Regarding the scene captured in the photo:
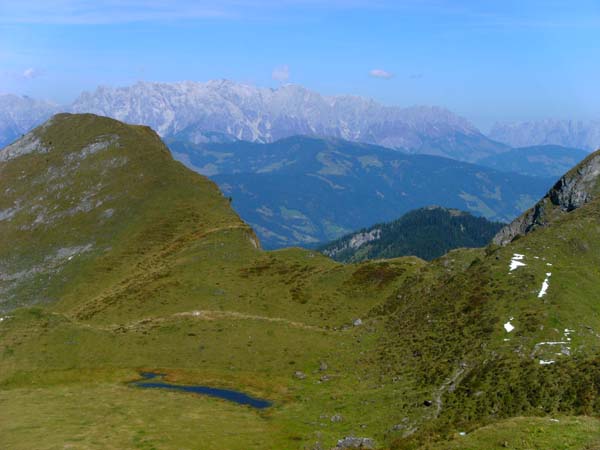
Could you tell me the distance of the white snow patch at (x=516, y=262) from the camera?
102312mm

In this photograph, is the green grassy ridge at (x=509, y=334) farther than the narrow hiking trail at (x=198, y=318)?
No

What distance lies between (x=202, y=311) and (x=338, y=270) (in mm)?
40261

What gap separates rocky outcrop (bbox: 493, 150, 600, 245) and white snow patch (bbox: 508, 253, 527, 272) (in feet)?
155

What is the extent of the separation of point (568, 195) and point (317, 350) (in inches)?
3379

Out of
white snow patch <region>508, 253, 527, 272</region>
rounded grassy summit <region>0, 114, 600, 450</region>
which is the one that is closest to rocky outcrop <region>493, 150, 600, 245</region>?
rounded grassy summit <region>0, 114, 600, 450</region>

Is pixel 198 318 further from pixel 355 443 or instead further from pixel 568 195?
pixel 568 195

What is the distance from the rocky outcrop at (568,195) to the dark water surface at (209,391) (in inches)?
3610

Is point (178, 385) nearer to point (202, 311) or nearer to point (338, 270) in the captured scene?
point (202, 311)

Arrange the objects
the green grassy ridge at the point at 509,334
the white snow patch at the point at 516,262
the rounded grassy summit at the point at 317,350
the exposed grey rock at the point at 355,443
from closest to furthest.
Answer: the exposed grey rock at the point at 355,443, the green grassy ridge at the point at 509,334, the rounded grassy summit at the point at 317,350, the white snow patch at the point at 516,262

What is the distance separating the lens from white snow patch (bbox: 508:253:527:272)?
336ft

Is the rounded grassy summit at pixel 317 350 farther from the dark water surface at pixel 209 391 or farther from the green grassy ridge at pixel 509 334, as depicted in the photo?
the dark water surface at pixel 209 391

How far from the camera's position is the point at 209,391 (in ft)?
323

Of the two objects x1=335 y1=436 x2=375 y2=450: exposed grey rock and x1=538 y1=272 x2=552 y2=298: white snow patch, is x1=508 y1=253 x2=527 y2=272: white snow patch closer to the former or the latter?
x1=538 y1=272 x2=552 y2=298: white snow patch

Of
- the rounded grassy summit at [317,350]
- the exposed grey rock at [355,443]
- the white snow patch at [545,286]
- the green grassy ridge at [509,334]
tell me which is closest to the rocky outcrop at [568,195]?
the green grassy ridge at [509,334]
